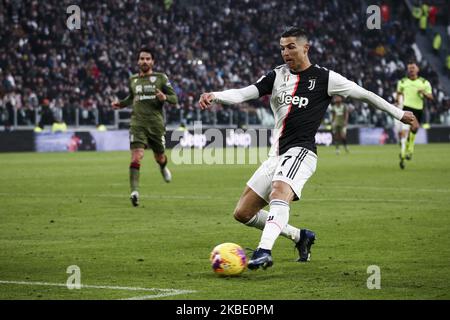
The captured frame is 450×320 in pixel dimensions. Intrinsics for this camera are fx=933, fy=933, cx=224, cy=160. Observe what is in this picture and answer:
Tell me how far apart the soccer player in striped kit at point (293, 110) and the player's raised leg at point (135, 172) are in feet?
20.6

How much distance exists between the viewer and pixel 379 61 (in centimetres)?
5209

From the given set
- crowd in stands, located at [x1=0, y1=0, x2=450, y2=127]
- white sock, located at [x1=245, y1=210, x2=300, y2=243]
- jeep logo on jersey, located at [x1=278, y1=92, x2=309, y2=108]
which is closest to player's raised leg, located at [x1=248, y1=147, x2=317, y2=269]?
white sock, located at [x1=245, y1=210, x2=300, y2=243]

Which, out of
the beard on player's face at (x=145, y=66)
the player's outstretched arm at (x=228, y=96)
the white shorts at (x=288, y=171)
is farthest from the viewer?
the beard on player's face at (x=145, y=66)

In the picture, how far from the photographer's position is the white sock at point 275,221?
8461 mm

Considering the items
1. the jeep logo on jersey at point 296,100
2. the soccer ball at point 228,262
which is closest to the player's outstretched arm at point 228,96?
the jeep logo on jersey at point 296,100

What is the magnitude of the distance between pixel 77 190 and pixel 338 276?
11.1 m

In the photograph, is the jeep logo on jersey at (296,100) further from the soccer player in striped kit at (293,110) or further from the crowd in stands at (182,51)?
the crowd in stands at (182,51)

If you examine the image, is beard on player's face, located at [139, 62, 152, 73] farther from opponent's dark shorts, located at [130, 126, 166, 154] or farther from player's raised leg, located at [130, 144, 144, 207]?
player's raised leg, located at [130, 144, 144, 207]

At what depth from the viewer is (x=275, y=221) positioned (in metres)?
8.59

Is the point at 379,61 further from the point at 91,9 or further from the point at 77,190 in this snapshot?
the point at 77,190

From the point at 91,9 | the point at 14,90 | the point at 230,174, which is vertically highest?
the point at 91,9

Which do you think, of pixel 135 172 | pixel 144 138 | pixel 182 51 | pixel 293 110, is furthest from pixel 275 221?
Result: pixel 182 51

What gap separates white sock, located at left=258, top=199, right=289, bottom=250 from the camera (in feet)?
27.8

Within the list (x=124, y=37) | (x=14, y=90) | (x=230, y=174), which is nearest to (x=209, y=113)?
(x=124, y=37)
